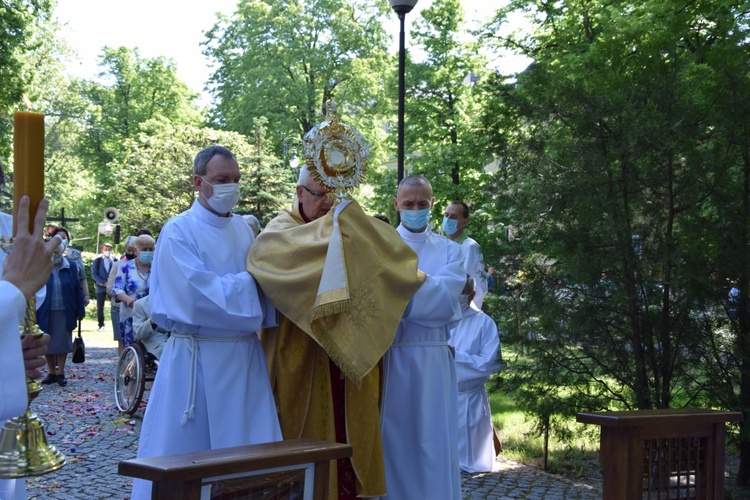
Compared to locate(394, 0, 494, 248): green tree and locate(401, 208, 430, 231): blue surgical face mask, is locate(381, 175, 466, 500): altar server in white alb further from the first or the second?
locate(394, 0, 494, 248): green tree

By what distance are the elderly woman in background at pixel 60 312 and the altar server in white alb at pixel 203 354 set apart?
27.6 ft

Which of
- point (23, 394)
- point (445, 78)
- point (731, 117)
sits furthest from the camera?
point (445, 78)

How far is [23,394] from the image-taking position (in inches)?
89.8

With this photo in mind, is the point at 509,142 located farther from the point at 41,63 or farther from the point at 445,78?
the point at 41,63

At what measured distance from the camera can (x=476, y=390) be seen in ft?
26.9

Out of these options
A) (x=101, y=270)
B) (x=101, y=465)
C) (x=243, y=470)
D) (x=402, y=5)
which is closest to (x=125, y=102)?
(x=101, y=270)

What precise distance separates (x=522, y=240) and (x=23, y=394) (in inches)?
226

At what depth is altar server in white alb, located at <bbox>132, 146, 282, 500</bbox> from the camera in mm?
4301

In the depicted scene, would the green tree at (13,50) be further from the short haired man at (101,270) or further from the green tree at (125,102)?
the green tree at (125,102)

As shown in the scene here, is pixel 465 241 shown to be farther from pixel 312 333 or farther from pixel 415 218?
pixel 312 333

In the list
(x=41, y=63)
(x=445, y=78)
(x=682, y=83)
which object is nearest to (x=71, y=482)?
(x=682, y=83)

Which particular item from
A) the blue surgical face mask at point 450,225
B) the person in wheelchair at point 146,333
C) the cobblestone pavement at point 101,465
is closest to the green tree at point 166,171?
the cobblestone pavement at point 101,465

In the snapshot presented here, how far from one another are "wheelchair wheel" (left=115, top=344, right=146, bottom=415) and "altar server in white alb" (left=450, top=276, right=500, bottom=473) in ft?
14.0

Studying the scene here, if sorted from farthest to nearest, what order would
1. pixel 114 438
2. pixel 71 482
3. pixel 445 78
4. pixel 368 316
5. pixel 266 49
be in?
1. pixel 266 49
2. pixel 445 78
3. pixel 114 438
4. pixel 71 482
5. pixel 368 316
